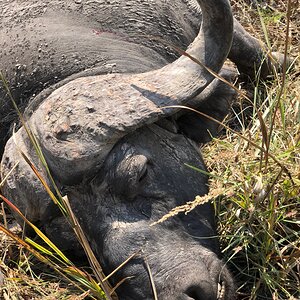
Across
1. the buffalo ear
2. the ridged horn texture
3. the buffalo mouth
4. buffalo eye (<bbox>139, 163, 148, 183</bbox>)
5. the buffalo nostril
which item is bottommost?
the buffalo mouth

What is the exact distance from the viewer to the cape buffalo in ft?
8.41

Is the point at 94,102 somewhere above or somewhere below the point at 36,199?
above

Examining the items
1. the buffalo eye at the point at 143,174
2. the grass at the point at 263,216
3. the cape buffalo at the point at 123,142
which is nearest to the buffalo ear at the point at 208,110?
the cape buffalo at the point at 123,142

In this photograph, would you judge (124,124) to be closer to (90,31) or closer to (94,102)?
(94,102)

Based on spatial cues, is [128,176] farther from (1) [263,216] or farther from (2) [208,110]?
(2) [208,110]

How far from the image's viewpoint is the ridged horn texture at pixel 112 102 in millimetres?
2609

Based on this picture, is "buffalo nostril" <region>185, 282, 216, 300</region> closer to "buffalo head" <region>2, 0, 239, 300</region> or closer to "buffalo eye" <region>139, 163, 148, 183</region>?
"buffalo head" <region>2, 0, 239, 300</region>

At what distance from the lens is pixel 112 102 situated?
2668 mm

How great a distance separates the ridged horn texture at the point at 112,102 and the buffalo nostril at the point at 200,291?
1.93 feet

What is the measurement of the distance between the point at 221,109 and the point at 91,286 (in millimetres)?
1066

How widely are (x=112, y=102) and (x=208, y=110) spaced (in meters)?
0.72

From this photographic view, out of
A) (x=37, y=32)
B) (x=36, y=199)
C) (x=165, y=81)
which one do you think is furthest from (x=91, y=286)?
(x=37, y=32)

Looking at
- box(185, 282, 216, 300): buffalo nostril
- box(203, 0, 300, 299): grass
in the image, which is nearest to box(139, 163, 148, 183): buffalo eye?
box(203, 0, 300, 299): grass

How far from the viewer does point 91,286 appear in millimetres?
2740
